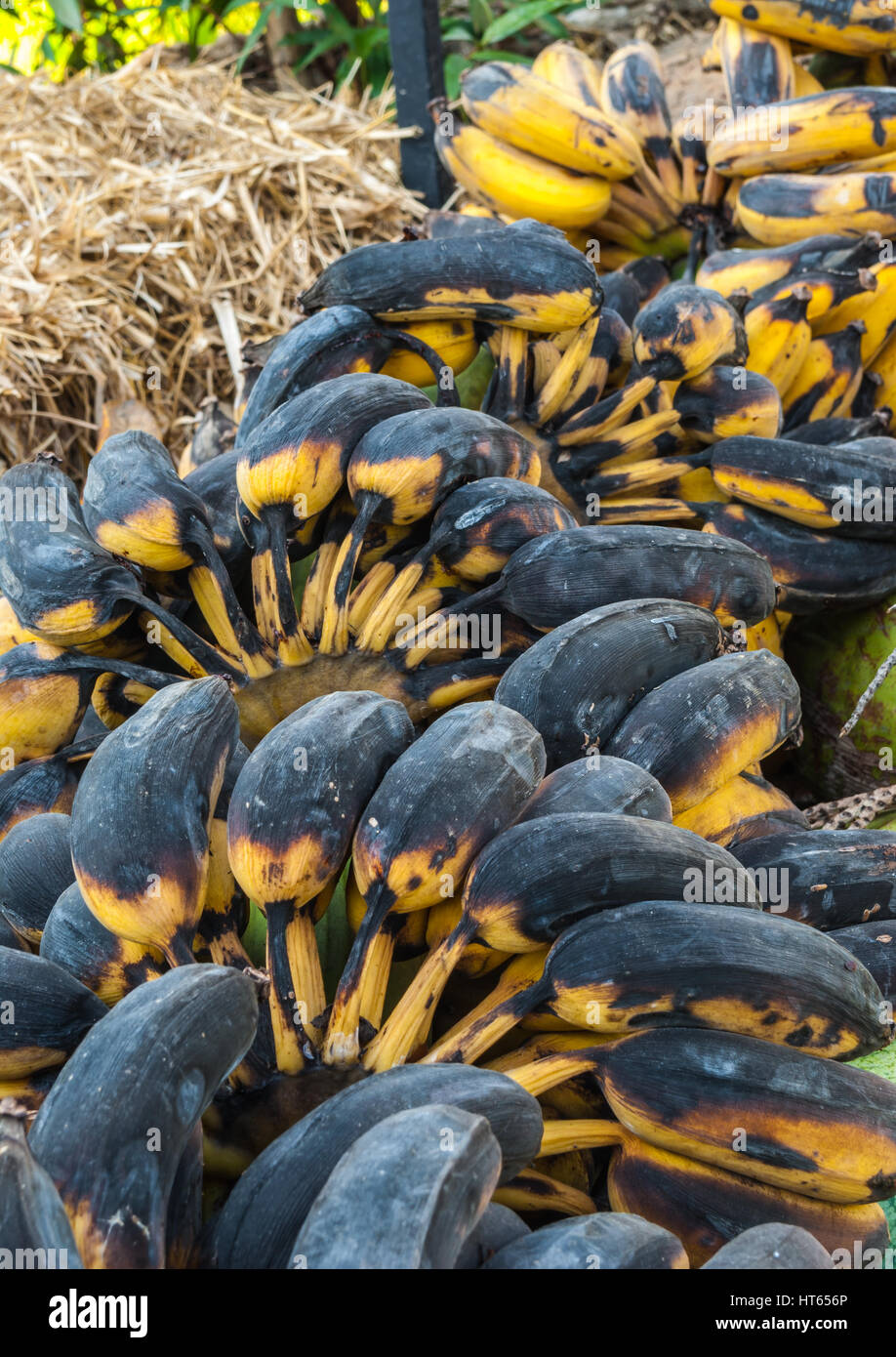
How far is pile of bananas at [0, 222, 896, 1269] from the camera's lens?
644 millimetres

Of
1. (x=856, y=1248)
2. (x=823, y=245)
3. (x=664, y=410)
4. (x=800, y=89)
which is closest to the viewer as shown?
(x=856, y=1248)

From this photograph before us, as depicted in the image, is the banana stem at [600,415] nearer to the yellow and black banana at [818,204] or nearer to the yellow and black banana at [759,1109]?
the yellow and black banana at [818,204]

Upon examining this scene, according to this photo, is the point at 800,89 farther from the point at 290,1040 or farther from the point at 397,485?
the point at 290,1040

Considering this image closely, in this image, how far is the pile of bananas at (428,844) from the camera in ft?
2.11

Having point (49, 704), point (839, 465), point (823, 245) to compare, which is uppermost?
point (823, 245)

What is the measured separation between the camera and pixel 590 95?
2.14 m

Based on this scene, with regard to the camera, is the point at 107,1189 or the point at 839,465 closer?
the point at 107,1189

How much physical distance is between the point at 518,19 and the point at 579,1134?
2921mm

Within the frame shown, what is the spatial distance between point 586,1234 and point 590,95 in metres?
2.03

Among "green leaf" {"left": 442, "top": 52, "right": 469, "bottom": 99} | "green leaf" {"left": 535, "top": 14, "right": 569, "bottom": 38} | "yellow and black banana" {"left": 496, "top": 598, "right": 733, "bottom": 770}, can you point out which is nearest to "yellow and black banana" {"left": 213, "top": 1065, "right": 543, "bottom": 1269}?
"yellow and black banana" {"left": 496, "top": 598, "right": 733, "bottom": 770}

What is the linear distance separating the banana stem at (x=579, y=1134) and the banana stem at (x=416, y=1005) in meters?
0.11

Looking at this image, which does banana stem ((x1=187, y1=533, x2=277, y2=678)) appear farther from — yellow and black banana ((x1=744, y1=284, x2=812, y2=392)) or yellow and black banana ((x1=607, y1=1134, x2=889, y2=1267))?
yellow and black banana ((x1=744, y1=284, x2=812, y2=392))

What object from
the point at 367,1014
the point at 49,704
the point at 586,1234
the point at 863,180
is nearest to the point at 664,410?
the point at 863,180

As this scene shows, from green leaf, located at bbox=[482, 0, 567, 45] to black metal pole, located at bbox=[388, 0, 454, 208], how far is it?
0.63 meters
